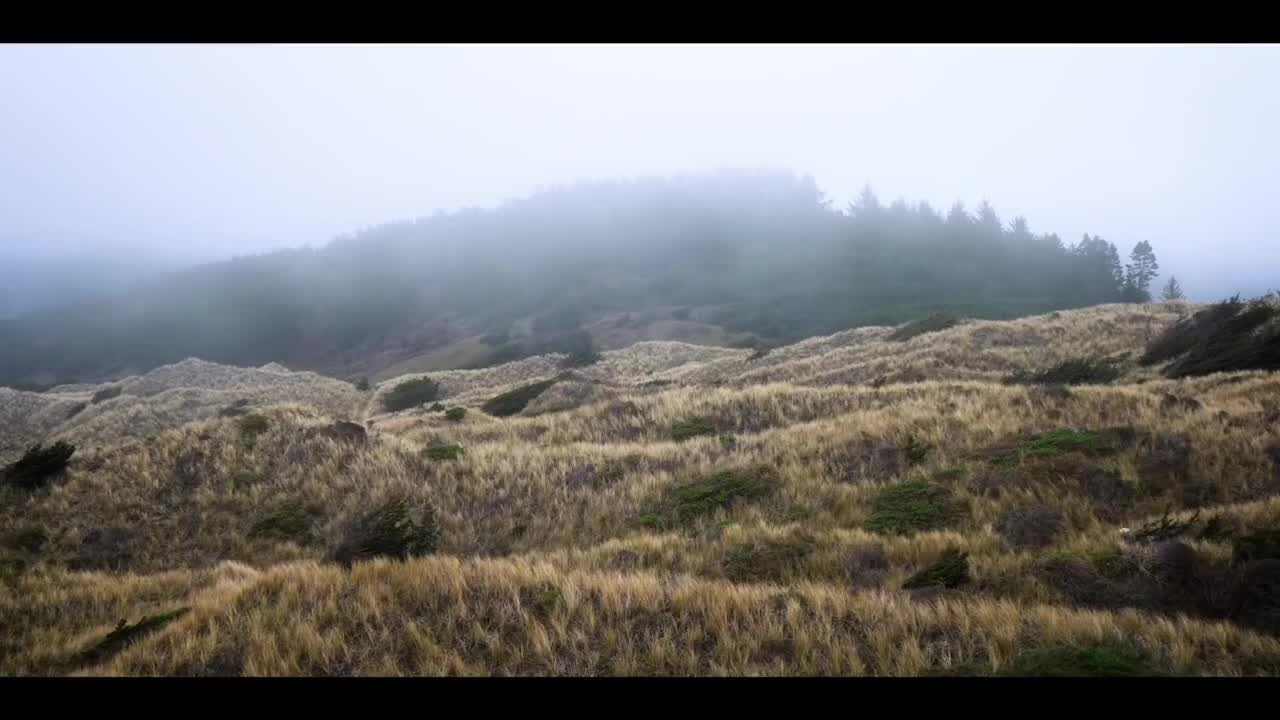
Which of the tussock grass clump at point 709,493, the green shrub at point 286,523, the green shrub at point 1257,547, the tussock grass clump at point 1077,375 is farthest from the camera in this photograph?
the tussock grass clump at point 1077,375

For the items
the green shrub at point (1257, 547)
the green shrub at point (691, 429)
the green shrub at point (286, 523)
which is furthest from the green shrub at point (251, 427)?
the green shrub at point (1257, 547)

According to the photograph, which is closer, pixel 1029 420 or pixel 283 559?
pixel 283 559

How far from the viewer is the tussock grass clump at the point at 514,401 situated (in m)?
25.9

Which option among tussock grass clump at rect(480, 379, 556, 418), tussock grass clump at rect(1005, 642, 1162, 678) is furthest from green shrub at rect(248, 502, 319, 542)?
tussock grass clump at rect(480, 379, 556, 418)

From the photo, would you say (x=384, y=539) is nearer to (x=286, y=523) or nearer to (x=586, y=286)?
(x=286, y=523)

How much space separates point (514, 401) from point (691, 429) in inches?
472

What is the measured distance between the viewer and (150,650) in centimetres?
550

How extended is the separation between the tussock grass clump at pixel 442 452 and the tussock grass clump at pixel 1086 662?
1182 centimetres

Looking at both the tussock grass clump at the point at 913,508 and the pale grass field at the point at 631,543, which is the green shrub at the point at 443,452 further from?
the tussock grass clump at the point at 913,508

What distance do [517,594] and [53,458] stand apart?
1318cm

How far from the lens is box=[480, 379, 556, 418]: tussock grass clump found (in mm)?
25891

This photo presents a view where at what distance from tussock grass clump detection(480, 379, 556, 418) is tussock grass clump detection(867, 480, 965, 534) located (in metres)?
18.0
